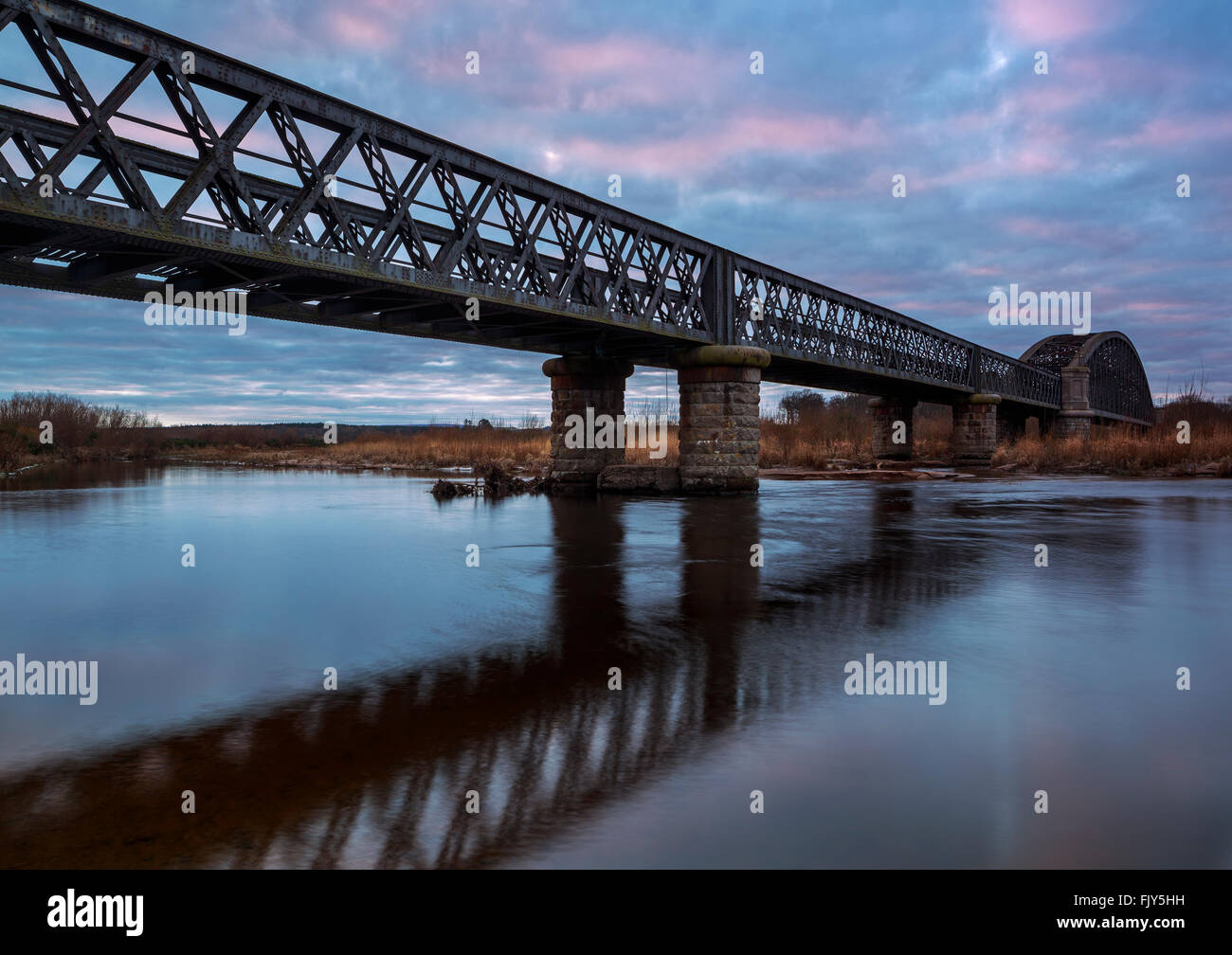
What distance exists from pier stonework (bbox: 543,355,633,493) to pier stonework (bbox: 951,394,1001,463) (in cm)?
3656

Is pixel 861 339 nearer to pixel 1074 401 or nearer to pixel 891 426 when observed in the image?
pixel 891 426

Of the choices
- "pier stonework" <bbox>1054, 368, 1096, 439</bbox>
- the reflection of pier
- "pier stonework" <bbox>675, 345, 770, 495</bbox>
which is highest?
"pier stonework" <bbox>1054, 368, 1096, 439</bbox>

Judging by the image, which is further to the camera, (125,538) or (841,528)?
(841,528)

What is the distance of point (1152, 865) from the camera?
331 cm

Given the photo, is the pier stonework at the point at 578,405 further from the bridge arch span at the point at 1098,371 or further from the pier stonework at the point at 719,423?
the bridge arch span at the point at 1098,371

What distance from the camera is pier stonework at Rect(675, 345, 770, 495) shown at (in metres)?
25.5

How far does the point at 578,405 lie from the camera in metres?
27.7

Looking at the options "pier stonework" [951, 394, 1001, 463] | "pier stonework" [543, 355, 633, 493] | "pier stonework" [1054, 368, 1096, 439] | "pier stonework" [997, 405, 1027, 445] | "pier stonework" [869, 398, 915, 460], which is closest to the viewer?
"pier stonework" [543, 355, 633, 493]

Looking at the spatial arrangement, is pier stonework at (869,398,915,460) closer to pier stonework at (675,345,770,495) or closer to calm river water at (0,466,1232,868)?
pier stonework at (675,345,770,495)

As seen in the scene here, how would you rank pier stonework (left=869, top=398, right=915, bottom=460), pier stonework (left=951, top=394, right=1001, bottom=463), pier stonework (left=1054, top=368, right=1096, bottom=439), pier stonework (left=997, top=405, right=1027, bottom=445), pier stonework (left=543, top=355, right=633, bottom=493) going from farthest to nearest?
1. pier stonework (left=1054, top=368, right=1096, bottom=439)
2. pier stonework (left=997, top=405, right=1027, bottom=445)
3. pier stonework (left=951, top=394, right=1001, bottom=463)
4. pier stonework (left=869, top=398, right=915, bottom=460)
5. pier stonework (left=543, top=355, right=633, bottom=493)

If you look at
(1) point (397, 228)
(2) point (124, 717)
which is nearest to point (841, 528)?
(1) point (397, 228)

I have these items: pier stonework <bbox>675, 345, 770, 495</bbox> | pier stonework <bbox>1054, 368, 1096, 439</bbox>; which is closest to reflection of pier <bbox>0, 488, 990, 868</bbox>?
pier stonework <bbox>675, 345, 770, 495</bbox>
